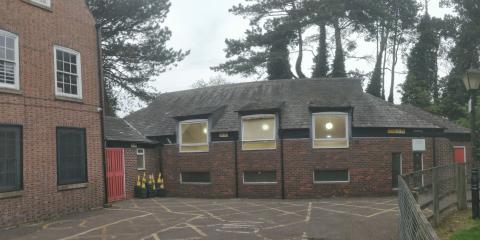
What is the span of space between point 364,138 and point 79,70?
13.3 m

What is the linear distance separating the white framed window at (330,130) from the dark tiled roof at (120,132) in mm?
8891

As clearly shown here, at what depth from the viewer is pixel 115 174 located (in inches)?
798

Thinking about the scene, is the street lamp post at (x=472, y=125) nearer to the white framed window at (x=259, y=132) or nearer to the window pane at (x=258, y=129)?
the white framed window at (x=259, y=132)

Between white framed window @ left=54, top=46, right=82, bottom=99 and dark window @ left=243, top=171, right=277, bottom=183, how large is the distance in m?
9.28

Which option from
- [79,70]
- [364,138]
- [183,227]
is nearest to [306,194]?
[364,138]

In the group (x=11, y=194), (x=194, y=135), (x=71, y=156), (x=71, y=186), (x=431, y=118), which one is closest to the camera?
(x=11, y=194)

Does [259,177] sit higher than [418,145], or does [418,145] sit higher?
[418,145]

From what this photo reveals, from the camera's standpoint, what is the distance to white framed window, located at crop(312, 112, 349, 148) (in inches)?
850

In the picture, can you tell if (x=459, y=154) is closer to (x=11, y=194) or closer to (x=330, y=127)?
(x=330, y=127)

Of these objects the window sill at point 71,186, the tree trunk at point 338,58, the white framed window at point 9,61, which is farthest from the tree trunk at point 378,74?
the white framed window at point 9,61

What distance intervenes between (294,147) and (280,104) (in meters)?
2.71

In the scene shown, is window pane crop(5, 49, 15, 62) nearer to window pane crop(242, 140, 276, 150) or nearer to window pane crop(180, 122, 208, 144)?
window pane crop(180, 122, 208, 144)

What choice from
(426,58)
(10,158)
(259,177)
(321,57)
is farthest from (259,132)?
(426,58)

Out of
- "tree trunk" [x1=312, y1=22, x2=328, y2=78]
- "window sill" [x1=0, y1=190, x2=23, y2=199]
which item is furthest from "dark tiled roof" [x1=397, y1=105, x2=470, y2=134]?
"window sill" [x1=0, y1=190, x2=23, y2=199]
